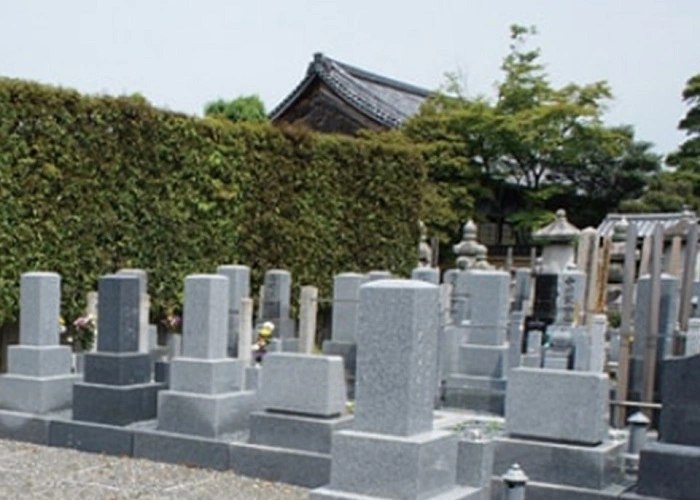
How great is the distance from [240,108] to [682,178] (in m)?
11.0

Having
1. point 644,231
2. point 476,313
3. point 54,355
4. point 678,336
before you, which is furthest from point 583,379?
point 644,231

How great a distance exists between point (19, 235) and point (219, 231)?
3.25m

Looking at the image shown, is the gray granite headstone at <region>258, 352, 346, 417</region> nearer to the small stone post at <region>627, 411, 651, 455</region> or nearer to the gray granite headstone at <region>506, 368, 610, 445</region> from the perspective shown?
the gray granite headstone at <region>506, 368, 610, 445</region>

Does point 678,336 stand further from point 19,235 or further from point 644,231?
point 644,231

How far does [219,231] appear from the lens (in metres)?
13.1

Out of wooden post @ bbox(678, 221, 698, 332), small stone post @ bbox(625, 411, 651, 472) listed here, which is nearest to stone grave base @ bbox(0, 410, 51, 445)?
small stone post @ bbox(625, 411, 651, 472)

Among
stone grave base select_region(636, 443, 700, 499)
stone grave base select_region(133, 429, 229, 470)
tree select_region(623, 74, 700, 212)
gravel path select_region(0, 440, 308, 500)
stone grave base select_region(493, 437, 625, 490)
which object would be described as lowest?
gravel path select_region(0, 440, 308, 500)

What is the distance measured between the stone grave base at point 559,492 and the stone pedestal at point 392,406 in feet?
5.03

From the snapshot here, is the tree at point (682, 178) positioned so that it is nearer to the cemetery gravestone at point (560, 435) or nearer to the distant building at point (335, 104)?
the distant building at point (335, 104)

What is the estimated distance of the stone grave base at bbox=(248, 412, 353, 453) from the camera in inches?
249

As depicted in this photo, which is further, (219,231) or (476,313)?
(219,231)

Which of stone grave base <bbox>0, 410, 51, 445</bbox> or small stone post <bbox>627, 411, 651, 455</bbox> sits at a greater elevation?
small stone post <bbox>627, 411, 651, 455</bbox>

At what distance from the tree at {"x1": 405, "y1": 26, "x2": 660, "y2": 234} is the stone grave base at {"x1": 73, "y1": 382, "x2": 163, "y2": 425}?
44.8ft

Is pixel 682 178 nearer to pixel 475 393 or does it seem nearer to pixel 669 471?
pixel 475 393
